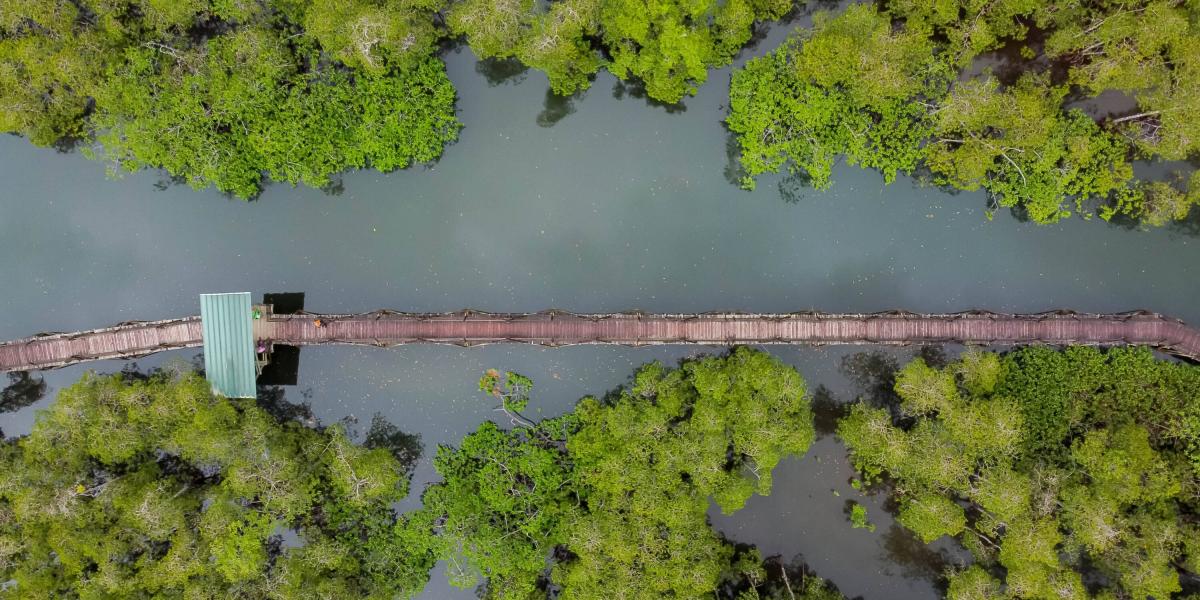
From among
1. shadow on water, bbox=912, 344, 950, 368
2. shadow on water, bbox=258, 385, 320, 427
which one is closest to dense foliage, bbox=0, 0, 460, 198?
shadow on water, bbox=258, 385, 320, 427

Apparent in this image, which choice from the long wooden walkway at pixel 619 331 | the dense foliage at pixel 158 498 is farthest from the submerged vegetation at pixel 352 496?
the long wooden walkway at pixel 619 331

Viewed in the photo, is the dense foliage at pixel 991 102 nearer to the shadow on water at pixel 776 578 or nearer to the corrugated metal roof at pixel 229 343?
the shadow on water at pixel 776 578

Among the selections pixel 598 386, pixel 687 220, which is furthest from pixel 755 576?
pixel 687 220

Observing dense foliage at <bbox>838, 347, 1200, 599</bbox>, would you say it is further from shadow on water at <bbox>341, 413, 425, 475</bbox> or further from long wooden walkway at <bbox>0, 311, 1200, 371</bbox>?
shadow on water at <bbox>341, 413, 425, 475</bbox>

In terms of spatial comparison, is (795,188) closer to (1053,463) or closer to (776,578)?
(1053,463)

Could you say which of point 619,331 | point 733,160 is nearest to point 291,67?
point 619,331

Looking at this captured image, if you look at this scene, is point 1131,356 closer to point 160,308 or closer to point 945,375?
point 945,375
